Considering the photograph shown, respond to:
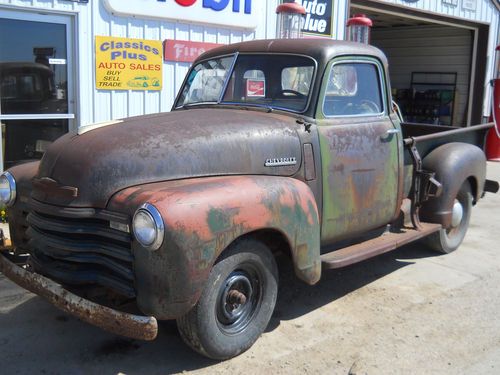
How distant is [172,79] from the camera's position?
24.6ft

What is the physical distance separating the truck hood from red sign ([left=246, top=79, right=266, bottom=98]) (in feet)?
1.55

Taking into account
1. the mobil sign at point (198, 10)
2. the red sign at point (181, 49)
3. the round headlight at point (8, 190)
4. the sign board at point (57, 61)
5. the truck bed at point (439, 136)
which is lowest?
the round headlight at point (8, 190)

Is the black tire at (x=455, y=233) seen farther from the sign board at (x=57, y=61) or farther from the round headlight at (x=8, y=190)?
the sign board at (x=57, y=61)

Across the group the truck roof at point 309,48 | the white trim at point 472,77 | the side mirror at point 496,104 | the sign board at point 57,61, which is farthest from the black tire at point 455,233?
the white trim at point 472,77

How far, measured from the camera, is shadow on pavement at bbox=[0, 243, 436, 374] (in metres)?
3.33

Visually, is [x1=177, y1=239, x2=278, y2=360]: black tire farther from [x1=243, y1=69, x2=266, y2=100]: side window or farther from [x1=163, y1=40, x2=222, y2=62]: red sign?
[x1=163, y1=40, x2=222, y2=62]: red sign

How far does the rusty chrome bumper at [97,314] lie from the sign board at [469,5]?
1229 centimetres

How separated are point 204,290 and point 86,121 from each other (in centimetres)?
433

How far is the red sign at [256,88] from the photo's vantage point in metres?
4.34

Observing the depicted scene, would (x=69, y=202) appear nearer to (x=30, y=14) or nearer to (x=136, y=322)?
(x=136, y=322)

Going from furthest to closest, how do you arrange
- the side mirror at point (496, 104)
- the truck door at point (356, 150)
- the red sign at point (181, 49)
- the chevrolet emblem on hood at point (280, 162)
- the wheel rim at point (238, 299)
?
the side mirror at point (496, 104), the red sign at point (181, 49), the truck door at point (356, 150), the chevrolet emblem on hood at point (280, 162), the wheel rim at point (238, 299)

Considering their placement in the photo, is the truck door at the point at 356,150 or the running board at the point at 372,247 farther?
the truck door at the point at 356,150

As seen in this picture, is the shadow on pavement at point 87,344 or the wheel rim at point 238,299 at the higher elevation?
the wheel rim at point 238,299

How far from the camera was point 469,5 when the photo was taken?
508 inches
